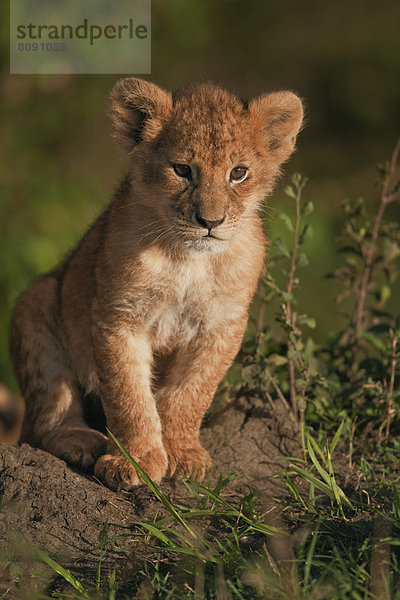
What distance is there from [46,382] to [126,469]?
1.11 meters

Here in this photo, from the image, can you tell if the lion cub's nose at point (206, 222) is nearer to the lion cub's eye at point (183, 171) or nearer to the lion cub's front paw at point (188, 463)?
the lion cub's eye at point (183, 171)

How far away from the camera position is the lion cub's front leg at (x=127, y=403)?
4.45 m

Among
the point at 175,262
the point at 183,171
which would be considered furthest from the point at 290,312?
the point at 183,171

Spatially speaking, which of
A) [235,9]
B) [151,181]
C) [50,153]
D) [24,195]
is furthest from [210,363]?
[235,9]

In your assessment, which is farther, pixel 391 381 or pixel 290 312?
pixel 290 312

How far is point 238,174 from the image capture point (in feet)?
14.3

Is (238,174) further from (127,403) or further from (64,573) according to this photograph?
(64,573)

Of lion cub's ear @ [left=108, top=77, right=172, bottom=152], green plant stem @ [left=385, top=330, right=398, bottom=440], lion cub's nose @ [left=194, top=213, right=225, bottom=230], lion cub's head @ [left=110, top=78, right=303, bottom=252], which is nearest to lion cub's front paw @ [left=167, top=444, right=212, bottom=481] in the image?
green plant stem @ [left=385, top=330, right=398, bottom=440]

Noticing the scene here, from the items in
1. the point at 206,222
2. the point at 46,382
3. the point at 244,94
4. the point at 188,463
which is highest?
the point at 244,94

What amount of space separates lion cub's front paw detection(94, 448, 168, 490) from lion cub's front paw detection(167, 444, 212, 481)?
0.24ft

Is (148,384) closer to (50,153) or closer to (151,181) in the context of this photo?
(151,181)

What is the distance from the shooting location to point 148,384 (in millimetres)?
4586

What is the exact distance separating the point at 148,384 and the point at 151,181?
1111 mm

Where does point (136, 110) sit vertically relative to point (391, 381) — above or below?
above
